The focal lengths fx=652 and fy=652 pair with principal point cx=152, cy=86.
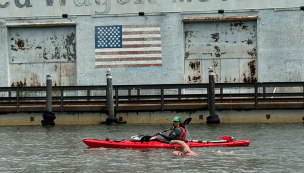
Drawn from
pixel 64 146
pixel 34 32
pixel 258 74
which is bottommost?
pixel 64 146

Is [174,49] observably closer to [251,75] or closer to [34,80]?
[251,75]

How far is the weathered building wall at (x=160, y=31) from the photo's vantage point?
32.9 meters

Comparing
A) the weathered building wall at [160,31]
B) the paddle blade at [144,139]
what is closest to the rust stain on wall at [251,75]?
the weathered building wall at [160,31]

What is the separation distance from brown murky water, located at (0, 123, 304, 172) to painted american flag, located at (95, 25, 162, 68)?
8.76 metres

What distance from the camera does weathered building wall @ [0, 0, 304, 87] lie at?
108 feet

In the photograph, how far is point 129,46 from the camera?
3381 cm

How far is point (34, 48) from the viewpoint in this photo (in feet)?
113

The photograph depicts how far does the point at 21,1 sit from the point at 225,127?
566 inches

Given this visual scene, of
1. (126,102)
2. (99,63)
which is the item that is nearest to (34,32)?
(99,63)

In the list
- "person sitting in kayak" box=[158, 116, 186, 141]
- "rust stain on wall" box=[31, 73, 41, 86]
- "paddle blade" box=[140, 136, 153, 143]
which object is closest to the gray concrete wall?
"rust stain on wall" box=[31, 73, 41, 86]

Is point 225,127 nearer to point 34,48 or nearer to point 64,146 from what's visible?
point 64,146

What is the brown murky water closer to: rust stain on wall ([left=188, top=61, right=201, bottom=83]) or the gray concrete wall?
the gray concrete wall

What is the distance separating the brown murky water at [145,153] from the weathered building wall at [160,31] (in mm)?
8274

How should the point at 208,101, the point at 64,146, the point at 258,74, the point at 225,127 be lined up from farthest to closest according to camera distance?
the point at 258,74 → the point at 208,101 → the point at 225,127 → the point at 64,146
